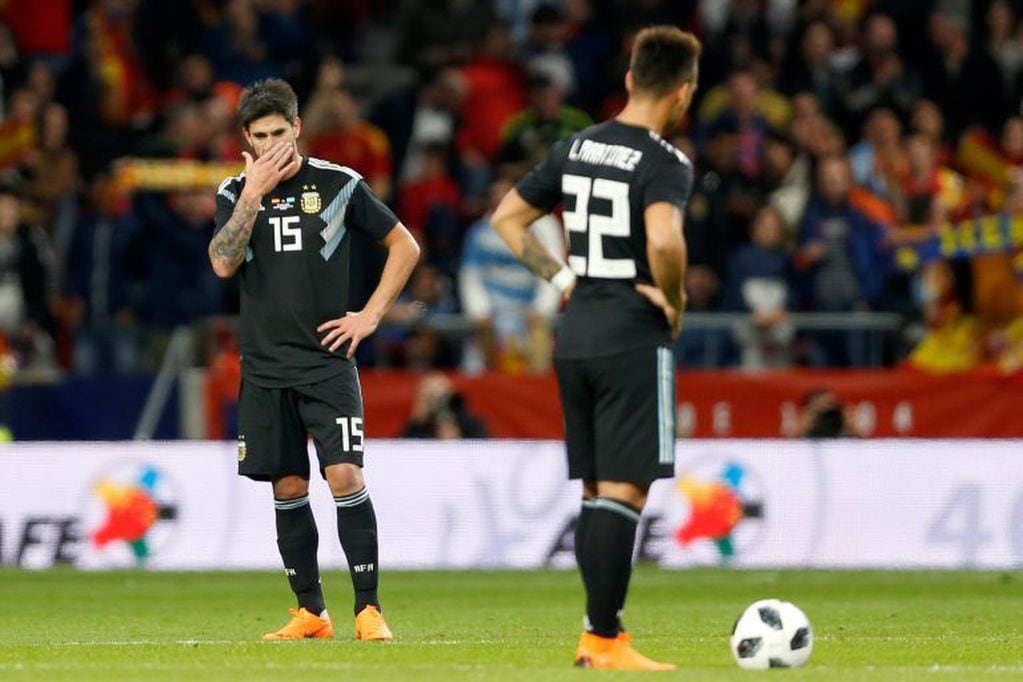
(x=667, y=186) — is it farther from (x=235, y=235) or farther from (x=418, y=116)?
(x=418, y=116)

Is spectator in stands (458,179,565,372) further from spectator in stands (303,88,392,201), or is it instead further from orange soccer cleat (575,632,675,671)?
orange soccer cleat (575,632,675,671)

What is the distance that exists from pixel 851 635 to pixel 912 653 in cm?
111

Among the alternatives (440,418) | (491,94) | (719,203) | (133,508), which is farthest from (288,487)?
(491,94)

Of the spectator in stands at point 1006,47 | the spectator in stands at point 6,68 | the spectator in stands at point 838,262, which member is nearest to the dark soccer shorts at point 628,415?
the spectator in stands at point 838,262

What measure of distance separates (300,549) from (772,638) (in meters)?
2.52

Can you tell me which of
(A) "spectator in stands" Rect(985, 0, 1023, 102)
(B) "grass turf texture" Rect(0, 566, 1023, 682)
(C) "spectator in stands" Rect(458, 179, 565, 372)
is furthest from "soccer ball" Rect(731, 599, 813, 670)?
(A) "spectator in stands" Rect(985, 0, 1023, 102)

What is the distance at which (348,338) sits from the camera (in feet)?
33.4

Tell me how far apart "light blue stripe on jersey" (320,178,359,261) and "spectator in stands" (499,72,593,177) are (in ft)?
30.3

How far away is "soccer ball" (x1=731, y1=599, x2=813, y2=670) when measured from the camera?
870 cm

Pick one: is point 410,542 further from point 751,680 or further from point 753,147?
point 751,680

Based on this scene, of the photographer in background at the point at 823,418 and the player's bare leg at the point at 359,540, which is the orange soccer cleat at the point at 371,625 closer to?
the player's bare leg at the point at 359,540

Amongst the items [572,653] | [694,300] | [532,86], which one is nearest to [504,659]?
[572,653]

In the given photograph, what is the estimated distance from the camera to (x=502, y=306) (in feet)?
62.4

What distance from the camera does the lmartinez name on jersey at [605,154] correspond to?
336 inches
